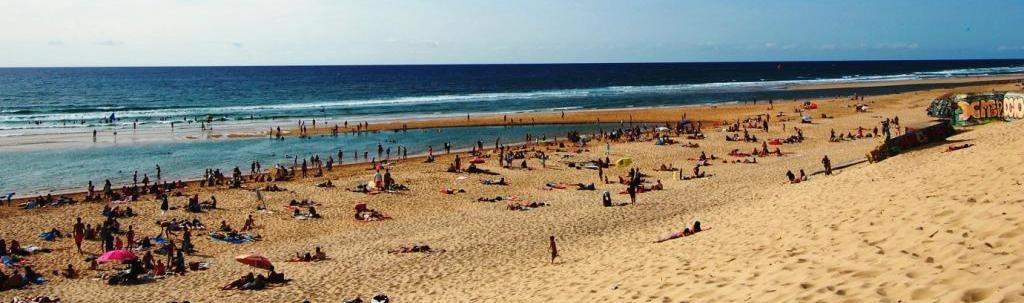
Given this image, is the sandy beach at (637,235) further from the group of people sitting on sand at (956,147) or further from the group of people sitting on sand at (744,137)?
the group of people sitting on sand at (744,137)

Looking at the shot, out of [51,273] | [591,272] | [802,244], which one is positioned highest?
[802,244]

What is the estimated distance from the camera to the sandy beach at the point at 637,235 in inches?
318

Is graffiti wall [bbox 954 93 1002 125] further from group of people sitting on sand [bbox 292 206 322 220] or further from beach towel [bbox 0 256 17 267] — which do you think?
beach towel [bbox 0 256 17 267]

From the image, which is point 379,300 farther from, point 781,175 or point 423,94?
point 423,94

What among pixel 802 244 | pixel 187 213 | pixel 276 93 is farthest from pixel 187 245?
pixel 276 93

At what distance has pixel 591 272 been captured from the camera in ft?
43.5

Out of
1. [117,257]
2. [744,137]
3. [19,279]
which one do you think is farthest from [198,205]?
[744,137]

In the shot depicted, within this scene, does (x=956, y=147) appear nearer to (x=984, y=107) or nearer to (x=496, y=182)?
(x=984, y=107)

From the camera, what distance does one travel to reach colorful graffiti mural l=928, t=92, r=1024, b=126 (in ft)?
88.4

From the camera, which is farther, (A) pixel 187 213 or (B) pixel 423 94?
(B) pixel 423 94

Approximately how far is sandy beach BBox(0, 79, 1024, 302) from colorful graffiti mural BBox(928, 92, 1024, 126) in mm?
4482

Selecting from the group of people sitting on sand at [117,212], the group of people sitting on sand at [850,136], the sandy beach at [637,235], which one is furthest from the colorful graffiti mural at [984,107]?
the group of people sitting on sand at [117,212]

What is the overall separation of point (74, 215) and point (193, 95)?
8606 cm

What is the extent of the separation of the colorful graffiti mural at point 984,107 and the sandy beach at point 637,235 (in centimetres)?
448
